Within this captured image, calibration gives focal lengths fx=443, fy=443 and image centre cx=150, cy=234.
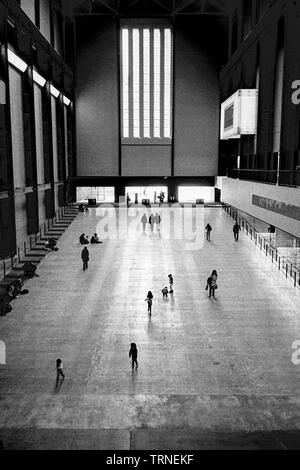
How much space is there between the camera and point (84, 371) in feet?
40.3

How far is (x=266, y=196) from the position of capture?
22.1 meters

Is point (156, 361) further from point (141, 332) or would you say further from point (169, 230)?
point (169, 230)

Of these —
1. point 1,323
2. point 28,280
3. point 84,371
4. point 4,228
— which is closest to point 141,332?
point 84,371

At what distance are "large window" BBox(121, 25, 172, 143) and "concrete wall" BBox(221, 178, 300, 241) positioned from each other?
2049cm

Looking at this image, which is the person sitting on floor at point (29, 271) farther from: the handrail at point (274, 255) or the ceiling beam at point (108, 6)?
the ceiling beam at point (108, 6)

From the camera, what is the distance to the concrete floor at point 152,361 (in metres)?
9.55

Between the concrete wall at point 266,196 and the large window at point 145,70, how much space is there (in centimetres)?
2049

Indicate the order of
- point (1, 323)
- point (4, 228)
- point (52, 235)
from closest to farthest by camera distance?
point (1, 323), point (4, 228), point (52, 235)

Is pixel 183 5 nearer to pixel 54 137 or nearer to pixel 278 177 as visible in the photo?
pixel 54 137

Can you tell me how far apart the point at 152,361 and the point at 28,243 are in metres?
19.7

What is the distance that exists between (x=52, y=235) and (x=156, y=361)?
20664mm

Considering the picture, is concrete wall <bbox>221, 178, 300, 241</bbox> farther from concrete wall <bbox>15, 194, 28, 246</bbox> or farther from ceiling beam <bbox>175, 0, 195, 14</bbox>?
ceiling beam <bbox>175, 0, 195, 14</bbox>

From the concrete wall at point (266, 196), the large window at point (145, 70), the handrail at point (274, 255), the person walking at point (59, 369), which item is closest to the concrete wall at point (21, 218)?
the concrete wall at point (266, 196)

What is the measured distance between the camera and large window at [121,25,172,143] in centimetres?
4791
